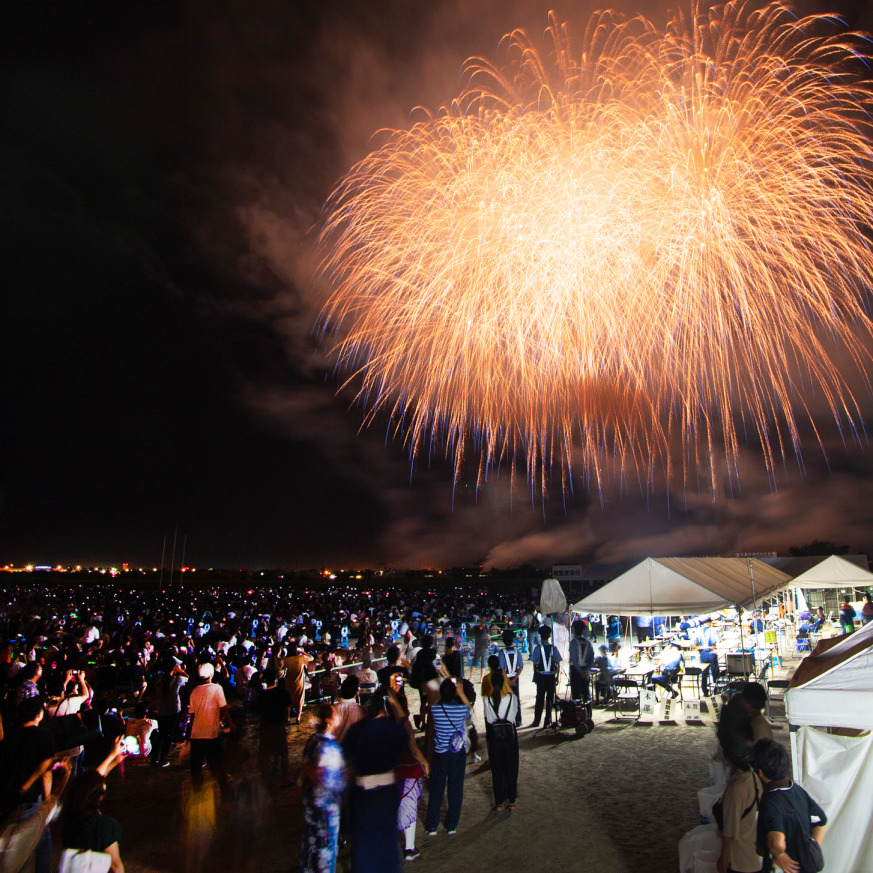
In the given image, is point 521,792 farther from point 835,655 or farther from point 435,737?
point 835,655

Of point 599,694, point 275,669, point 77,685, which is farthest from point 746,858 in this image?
point 599,694

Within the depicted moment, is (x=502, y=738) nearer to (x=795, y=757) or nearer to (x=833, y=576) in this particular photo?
(x=795, y=757)

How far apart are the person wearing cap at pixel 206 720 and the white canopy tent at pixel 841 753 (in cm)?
601

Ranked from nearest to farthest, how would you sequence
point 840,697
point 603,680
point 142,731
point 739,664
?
point 840,697 < point 142,731 < point 603,680 < point 739,664

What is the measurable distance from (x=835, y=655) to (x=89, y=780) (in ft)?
19.6

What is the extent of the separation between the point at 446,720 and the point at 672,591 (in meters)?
8.70

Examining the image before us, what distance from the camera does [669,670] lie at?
12.9m

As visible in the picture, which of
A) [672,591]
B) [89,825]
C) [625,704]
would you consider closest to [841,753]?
[89,825]

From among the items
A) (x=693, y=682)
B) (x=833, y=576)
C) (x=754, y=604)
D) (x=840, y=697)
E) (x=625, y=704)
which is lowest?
(x=625, y=704)

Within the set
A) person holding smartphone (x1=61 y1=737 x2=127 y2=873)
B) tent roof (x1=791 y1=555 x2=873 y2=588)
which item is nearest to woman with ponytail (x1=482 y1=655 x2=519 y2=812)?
person holding smartphone (x1=61 y1=737 x2=127 y2=873)

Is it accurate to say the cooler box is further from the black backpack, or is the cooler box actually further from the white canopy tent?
the black backpack

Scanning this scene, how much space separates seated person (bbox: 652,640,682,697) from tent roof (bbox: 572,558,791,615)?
0.94 metres

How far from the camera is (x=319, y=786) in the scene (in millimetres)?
4551

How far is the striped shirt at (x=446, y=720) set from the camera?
6.17m
